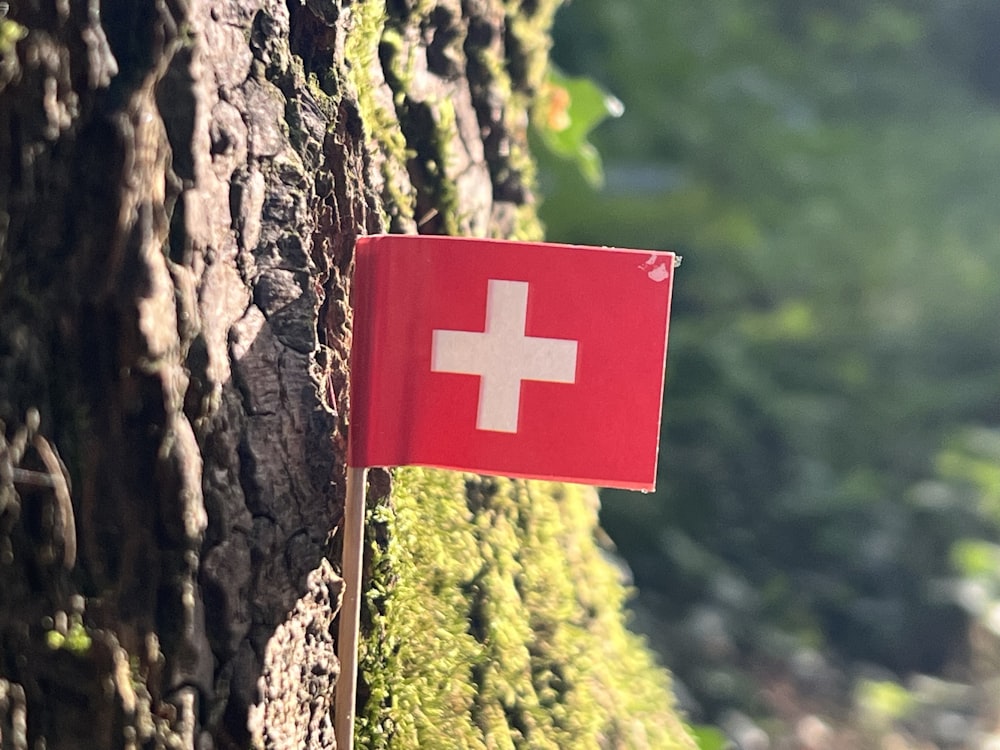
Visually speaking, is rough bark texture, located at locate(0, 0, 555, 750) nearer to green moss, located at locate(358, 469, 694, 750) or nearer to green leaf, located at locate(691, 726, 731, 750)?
green moss, located at locate(358, 469, 694, 750)

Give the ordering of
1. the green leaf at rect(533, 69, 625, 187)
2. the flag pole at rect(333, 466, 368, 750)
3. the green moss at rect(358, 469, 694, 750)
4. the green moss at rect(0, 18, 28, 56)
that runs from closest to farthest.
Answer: the green moss at rect(0, 18, 28, 56) → the flag pole at rect(333, 466, 368, 750) → the green moss at rect(358, 469, 694, 750) → the green leaf at rect(533, 69, 625, 187)

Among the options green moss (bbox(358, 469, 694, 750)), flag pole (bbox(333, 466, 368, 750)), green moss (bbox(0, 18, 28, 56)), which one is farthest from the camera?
green moss (bbox(358, 469, 694, 750))

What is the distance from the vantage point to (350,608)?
113 centimetres

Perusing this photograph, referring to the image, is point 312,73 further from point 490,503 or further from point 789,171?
point 789,171

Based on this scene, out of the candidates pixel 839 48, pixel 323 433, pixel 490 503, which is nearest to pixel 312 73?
pixel 323 433

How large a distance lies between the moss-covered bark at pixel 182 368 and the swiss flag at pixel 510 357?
0.06 metres

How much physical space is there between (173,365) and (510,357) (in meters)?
0.37

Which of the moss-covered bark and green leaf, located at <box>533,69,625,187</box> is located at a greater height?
green leaf, located at <box>533,69,625,187</box>

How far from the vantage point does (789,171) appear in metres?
5.34

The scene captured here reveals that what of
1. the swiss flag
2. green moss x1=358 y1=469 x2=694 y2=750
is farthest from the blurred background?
the swiss flag

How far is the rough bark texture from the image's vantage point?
926 millimetres

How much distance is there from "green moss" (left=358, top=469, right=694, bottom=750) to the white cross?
0.22 metres

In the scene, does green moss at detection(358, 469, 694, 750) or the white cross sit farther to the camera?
green moss at detection(358, 469, 694, 750)

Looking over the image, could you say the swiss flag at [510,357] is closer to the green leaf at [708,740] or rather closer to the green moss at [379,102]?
the green moss at [379,102]
